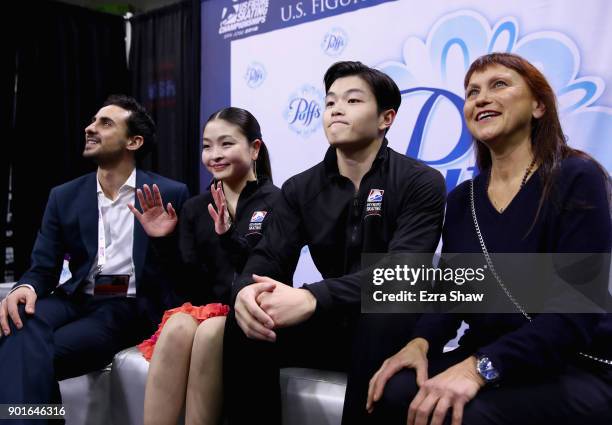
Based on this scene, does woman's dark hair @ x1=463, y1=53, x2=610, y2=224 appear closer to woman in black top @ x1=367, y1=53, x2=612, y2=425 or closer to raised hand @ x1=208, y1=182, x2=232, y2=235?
woman in black top @ x1=367, y1=53, x2=612, y2=425

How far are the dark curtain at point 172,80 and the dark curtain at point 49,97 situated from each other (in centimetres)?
30

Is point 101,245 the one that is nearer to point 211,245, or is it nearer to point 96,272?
point 96,272

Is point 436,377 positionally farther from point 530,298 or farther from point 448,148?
point 448,148

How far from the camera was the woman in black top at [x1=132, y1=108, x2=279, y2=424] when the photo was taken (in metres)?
1.59

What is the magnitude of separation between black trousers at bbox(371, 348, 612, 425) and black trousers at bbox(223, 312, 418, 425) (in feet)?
0.38

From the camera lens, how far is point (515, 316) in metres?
1.24

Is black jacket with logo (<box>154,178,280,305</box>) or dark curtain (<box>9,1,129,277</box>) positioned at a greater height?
dark curtain (<box>9,1,129,277</box>)

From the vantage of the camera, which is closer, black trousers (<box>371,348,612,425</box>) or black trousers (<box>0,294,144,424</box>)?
black trousers (<box>371,348,612,425</box>)

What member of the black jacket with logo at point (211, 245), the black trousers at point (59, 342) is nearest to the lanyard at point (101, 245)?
the black trousers at point (59, 342)

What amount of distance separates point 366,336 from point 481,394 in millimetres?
295

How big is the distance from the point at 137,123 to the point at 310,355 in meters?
1.31

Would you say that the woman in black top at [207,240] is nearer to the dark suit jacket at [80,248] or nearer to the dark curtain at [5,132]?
the dark suit jacket at [80,248]

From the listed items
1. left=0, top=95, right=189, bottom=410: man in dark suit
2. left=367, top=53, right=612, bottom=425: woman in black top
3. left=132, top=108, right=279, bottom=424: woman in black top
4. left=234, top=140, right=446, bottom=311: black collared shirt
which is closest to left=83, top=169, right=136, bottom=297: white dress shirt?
left=0, top=95, right=189, bottom=410: man in dark suit

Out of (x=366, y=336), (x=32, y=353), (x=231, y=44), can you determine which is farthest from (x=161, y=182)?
(x=231, y=44)
